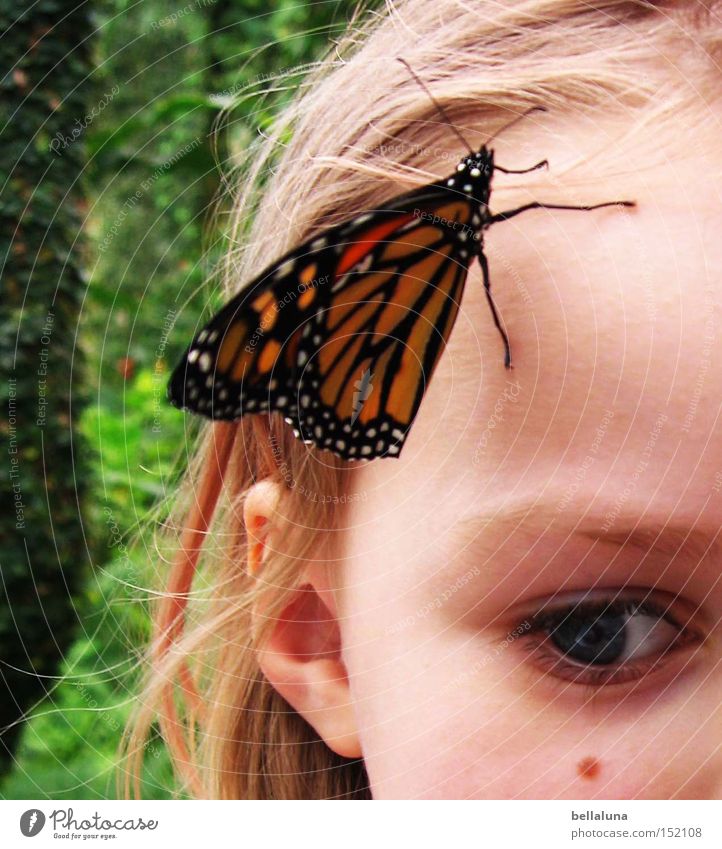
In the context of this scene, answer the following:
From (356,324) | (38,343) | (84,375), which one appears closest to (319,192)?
(356,324)

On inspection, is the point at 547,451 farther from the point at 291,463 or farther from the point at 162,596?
the point at 162,596

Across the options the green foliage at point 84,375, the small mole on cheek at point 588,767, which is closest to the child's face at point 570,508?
the small mole on cheek at point 588,767

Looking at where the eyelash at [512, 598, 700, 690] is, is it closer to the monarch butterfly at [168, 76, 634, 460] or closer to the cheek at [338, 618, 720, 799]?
the cheek at [338, 618, 720, 799]

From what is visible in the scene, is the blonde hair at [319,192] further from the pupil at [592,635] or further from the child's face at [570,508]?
the pupil at [592,635]

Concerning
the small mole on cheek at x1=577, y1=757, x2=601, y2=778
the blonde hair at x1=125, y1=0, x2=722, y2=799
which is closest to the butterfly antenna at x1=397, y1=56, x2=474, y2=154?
the blonde hair at x1=125, y1=0, x2=722, y2=799

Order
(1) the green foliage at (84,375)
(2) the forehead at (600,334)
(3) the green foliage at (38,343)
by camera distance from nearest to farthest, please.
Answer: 1. (2) the forehead at (600,334)
2. (1) the green foliage at (84,375)
3. (3) the green foliage at (38,343)

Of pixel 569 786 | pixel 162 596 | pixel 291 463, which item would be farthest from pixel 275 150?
pixel 569 786

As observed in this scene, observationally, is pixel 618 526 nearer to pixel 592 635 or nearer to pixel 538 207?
pixel 592 635
